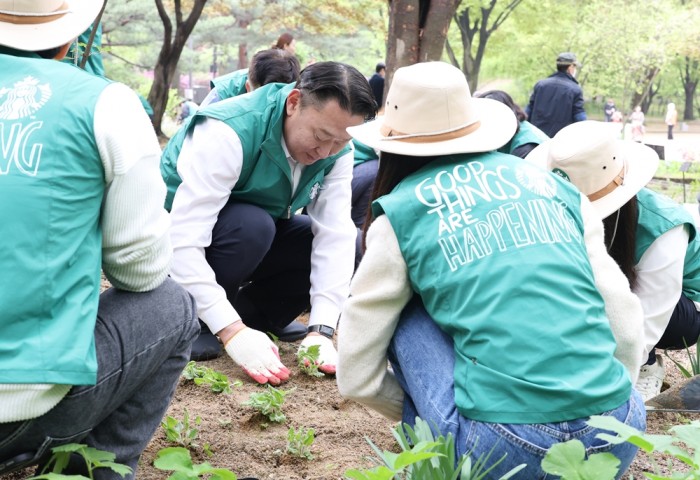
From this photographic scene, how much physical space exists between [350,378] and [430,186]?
1.57ft

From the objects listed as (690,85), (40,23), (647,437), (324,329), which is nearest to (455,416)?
(647,437)

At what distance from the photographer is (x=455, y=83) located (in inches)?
77.0

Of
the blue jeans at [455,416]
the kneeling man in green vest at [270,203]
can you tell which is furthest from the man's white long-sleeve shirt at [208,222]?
the blue jeans at [455,416]

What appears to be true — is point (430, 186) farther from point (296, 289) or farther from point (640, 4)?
point (640, 4)

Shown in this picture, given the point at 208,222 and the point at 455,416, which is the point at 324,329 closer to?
the point at 208,222

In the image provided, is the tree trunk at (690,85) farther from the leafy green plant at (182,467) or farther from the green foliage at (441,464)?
the leafy green plant at (182,467)

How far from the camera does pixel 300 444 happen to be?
226 centimetres

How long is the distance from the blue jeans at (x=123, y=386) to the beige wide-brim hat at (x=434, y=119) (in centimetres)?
61

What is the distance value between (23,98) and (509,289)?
38.7 inches

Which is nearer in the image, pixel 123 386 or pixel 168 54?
pixel 123 386

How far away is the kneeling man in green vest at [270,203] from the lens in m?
2.79

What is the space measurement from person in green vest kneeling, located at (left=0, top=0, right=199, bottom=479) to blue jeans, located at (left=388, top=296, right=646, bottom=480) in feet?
1.63

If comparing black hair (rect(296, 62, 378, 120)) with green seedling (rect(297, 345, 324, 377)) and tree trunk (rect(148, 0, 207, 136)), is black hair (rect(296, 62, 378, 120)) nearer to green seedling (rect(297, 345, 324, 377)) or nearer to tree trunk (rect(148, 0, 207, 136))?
green seedling (rect(297, 345, 324, 377))

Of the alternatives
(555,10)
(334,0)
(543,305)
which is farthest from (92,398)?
(555,10)
